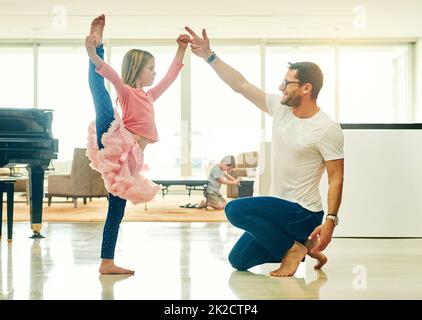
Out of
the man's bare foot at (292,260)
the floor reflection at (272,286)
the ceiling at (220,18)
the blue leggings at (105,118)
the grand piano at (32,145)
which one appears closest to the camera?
the floor reflection at (272,286)

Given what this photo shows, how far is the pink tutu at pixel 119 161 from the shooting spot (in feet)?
8.87

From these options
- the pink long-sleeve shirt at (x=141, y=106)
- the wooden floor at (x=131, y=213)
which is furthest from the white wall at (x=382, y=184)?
the pink long-sleeve shirt at (x=141, y=106)

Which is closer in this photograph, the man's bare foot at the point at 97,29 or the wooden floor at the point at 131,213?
the man's bare foot at the point at 97,29

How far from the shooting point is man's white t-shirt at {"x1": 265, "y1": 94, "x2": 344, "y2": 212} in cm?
280

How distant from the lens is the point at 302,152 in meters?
2.84

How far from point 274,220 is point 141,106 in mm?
832

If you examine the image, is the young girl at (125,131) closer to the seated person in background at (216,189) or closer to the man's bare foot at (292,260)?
the man's bare foot at (292,260)

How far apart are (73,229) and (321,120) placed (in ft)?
10.6

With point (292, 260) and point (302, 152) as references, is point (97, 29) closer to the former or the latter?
point (302, 152)

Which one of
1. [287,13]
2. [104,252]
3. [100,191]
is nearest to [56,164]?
[100,191]

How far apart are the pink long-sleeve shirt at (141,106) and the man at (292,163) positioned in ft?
0.68

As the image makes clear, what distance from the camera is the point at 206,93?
11.9 m

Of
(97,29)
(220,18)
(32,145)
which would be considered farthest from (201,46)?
(220,18)

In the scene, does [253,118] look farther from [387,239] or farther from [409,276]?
[409,276]
